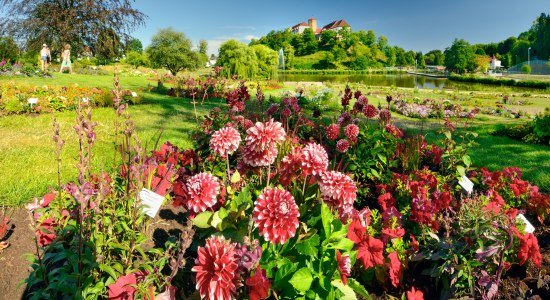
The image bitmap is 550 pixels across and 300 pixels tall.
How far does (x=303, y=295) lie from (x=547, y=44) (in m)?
86.9

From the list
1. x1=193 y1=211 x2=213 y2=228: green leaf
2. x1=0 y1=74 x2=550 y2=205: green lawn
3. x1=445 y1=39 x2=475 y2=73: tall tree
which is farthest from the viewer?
x1=445 y1=39 x2=475 y2=73: tall tree

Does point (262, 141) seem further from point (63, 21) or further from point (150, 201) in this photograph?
point (63, 21)

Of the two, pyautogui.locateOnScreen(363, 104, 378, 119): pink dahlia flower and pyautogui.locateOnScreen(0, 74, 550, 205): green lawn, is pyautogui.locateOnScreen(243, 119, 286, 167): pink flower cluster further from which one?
pyautogui.locateOnScreen(363, 104, 378, 119): pink dahlia flower

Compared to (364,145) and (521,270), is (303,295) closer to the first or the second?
(521,270)

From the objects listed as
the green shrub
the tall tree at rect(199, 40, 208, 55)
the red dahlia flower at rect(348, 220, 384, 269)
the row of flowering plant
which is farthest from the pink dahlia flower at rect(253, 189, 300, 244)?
the tall tree at rect(199, 40, 208, 55)

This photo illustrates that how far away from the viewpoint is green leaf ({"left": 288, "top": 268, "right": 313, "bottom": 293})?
5.22 feet

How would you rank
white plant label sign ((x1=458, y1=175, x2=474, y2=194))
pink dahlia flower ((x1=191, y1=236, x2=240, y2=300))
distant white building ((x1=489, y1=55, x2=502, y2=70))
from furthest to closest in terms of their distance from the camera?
1. distant white building ((x1=489, y1=55, x2=502, y2=70))
2. white plant label sign ((x1=458, y1=175, x2=474, y2=194))
3. pink dahlia flower ((x1=191, y1=236, x2=240, y2=300))

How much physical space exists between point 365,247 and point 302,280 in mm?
600

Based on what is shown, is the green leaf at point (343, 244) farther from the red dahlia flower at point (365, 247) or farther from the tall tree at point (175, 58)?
the tall tree at point (175, 58)

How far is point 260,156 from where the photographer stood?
192 centimetres

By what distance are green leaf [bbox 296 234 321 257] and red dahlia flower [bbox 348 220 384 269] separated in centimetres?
41

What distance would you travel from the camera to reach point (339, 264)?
1710 millimetres

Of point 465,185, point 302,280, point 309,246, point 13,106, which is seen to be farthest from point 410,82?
point 302,280

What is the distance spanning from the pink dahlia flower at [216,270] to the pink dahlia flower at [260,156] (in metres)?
0.61
